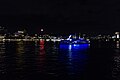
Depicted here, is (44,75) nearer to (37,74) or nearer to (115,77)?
(37,74)

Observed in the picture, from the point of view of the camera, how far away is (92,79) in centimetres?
3167

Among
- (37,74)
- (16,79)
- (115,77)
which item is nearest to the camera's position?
(16,79)

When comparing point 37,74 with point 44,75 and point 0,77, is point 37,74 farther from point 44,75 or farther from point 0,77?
point 0,77

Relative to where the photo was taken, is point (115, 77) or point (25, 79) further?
point (115, 77)

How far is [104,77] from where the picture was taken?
32844 mm

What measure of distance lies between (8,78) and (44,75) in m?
4.68

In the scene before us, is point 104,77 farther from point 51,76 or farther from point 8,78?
point 8,78

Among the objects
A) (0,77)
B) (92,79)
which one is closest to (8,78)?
(0,77)

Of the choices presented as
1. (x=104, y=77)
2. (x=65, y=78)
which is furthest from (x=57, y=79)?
(x=104, y=77)

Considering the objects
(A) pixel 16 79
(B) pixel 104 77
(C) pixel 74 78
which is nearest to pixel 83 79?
(C) pixel 74 78

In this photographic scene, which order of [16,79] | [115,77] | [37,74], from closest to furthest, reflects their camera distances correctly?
[16,79], [115,77], [37,74]

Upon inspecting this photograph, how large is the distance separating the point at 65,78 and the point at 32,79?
12.3ft

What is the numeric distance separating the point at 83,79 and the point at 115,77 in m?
3.90

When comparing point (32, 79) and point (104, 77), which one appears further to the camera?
point (104, 77)
